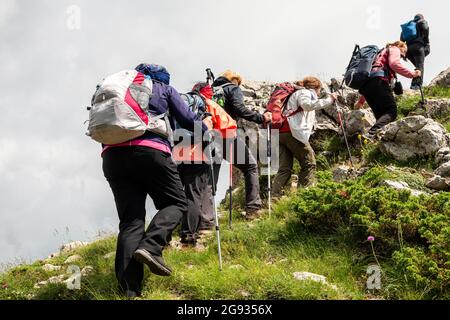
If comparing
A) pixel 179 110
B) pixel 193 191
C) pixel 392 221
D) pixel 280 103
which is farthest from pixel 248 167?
pixel 392 221

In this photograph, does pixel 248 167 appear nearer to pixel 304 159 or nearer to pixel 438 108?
pixel 304 159

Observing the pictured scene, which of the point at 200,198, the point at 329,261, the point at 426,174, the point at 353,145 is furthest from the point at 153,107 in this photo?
the point at 353,145

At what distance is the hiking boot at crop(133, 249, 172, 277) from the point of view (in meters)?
5.68

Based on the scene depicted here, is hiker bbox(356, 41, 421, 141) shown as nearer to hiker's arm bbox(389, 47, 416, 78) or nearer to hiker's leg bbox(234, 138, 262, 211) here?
hiker's arm bbox(389, 47, 416, 78)

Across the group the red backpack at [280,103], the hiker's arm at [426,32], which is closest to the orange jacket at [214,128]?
the red backpack at [280,103]

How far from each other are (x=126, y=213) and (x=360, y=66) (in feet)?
24.7

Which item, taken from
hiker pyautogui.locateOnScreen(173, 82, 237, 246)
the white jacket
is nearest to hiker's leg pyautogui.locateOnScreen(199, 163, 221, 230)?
hiker pyautogui.locateOnScreen(173, 82, 237, 246)

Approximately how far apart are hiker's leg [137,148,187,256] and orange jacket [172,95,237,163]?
210 centimetres

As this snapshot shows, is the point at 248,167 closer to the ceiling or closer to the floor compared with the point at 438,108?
closer to the floor

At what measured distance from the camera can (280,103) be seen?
35.1 feet

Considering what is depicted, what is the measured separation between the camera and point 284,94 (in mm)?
10680

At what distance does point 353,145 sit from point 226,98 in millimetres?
3905

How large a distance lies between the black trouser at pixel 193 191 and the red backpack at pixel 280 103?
2.43 m

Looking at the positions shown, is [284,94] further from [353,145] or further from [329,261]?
[329,261]
